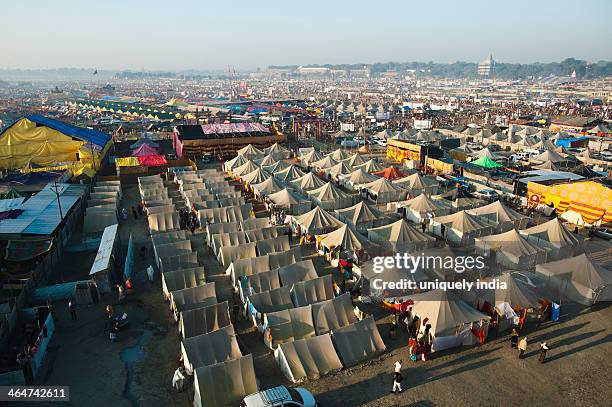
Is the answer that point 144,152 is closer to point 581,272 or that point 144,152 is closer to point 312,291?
point 312,291

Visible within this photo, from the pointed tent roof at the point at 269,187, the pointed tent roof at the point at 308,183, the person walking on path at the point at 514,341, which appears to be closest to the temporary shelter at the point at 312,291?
the person walking on path at the point at 514,341

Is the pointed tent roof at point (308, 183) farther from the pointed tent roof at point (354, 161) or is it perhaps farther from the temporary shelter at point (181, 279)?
the temporary shelter at point (181, 279)

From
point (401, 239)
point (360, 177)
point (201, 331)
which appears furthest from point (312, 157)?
point (201, 331)

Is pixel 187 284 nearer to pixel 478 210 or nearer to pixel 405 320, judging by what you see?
pixel 405 320

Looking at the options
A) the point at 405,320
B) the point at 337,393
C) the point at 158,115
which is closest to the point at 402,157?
the point at 405,320

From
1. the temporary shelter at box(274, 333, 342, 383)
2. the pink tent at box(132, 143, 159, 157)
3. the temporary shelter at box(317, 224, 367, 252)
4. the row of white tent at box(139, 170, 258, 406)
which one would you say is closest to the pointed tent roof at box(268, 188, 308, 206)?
the temporary shelter at box(317, 224, 367, 252)

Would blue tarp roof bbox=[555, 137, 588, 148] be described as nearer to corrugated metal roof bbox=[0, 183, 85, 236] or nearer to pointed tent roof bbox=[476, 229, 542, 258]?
pointed tent roof bbox=[476, 229, 542, 258]
